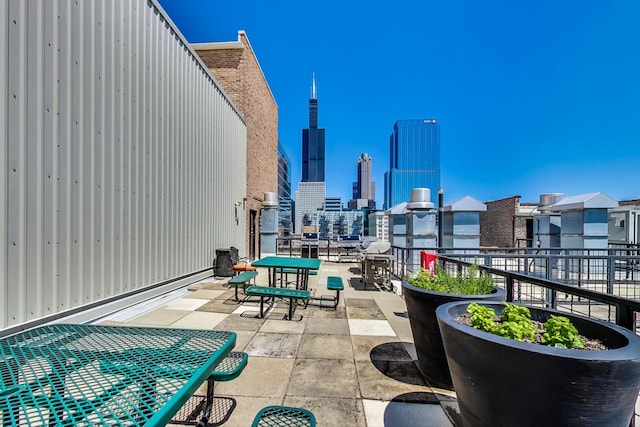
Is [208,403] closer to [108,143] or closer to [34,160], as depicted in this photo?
[34,160]

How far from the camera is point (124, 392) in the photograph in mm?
1158

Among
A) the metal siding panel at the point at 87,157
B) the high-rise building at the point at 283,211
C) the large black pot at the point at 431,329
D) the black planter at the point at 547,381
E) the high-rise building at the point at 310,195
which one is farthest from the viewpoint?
the high-rise building at the point at 310,195

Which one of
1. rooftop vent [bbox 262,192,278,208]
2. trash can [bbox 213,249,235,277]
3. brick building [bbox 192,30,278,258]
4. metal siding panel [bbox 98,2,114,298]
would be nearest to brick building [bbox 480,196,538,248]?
rooftop vent [bbox 262,192,278,208]

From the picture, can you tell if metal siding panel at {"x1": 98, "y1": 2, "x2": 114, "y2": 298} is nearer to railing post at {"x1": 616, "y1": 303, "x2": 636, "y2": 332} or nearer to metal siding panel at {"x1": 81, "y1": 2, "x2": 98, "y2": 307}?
metal siding panel at {"x1": 81, "y1": 2, "x2": 98, "y2": 307}

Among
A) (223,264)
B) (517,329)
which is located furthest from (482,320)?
(223,264)

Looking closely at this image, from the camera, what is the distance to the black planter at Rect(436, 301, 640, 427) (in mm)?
1212

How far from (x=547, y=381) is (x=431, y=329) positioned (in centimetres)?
137

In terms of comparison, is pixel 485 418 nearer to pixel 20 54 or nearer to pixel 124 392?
pixel 124 392

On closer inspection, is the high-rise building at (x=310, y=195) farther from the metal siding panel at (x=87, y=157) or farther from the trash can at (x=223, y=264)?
the metal siding panel at (x=87, y=157)

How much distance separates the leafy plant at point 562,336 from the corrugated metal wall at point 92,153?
4648 mm

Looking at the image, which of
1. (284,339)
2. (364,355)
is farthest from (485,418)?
(284,339)

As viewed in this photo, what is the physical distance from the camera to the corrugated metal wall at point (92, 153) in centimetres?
307

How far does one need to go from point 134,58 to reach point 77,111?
5.81ft

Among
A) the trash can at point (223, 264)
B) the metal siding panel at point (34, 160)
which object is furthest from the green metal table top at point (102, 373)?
the trash can at point (223, 264)
